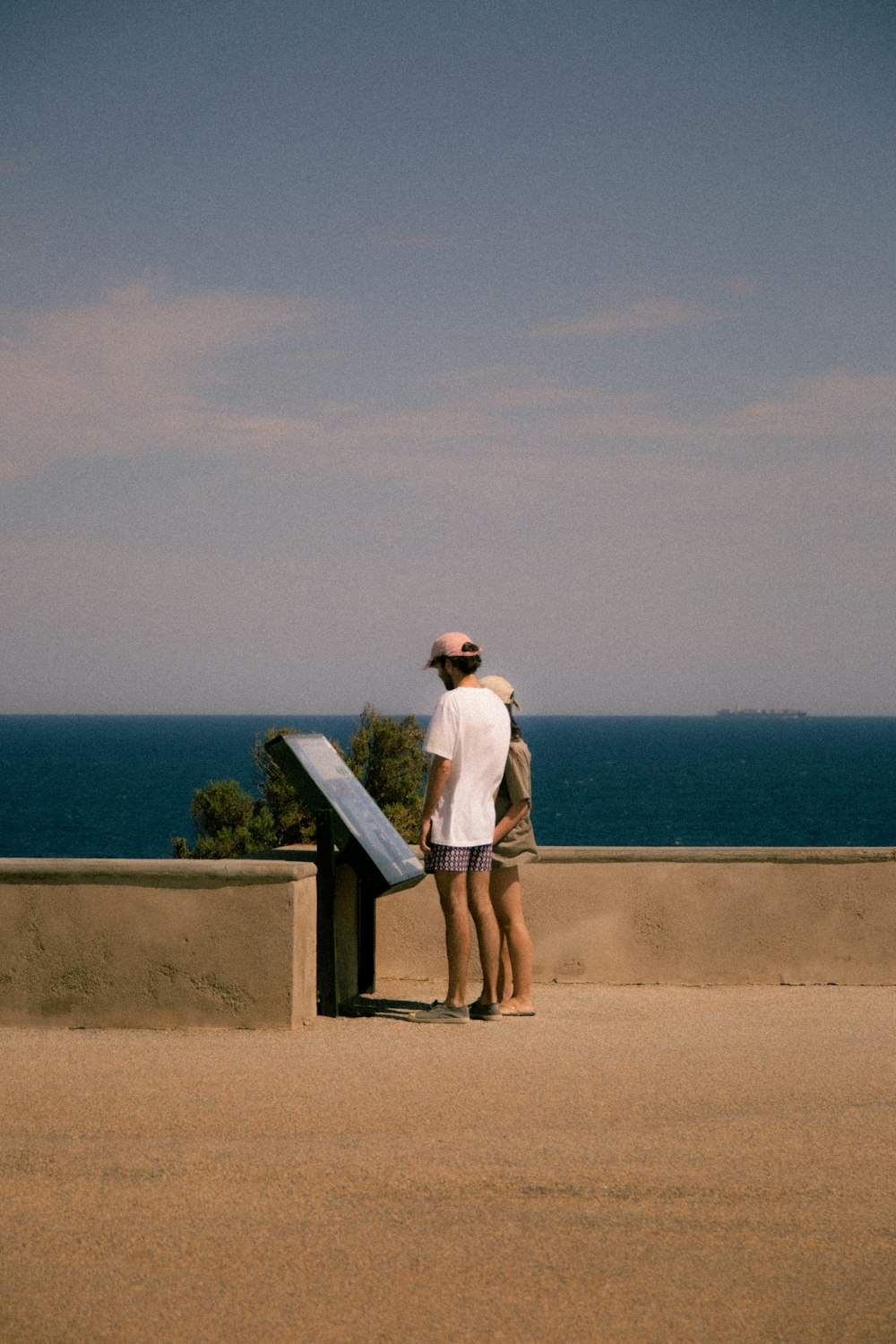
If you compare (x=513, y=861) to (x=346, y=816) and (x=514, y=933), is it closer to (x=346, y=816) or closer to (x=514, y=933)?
(x=514, y=933)

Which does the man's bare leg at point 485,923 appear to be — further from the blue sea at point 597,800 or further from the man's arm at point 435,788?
the blue sea at point 597,800

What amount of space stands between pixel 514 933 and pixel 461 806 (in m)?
0.76

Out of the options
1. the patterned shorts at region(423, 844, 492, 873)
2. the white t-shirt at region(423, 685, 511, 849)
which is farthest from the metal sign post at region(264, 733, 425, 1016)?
the white t-shirt at region(423, 685, 511, 849)

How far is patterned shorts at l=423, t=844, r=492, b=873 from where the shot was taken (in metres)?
6.17

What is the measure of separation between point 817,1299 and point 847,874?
451cm

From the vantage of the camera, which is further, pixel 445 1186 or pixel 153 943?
pixel 153 943

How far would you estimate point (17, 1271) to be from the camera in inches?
132

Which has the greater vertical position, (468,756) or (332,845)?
(468,756)

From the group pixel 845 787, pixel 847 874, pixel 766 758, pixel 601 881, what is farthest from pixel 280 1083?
pixel 766 758

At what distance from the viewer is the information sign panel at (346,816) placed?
247 inches

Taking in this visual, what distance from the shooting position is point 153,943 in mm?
6035

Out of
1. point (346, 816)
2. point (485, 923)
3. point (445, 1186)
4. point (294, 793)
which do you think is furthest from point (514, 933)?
point (294, 793)

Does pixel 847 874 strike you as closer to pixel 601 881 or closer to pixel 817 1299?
pixel 601 881

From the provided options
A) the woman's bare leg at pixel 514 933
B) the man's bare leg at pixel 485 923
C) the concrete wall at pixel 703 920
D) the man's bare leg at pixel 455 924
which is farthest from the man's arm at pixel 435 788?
the concrete wall at pixel 703 920
